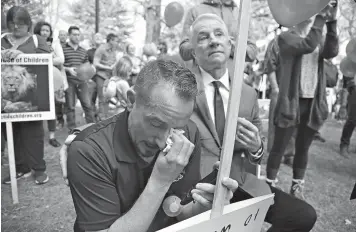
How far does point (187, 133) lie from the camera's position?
1.46 m

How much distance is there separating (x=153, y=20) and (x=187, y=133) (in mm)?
7336

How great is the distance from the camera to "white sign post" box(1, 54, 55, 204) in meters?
2.82

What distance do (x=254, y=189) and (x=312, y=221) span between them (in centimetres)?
42

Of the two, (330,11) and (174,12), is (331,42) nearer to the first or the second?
(330,11)

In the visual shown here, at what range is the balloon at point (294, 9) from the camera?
3.61 feet

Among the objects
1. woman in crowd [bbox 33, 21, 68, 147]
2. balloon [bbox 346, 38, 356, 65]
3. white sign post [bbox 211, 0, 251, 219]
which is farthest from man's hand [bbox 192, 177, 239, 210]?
woman in crowd [bbox 33, 21, 68, 147]

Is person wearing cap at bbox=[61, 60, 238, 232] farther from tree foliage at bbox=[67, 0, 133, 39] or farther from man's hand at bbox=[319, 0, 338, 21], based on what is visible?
tree foliage at bbox=[67, 0, 133, 39]

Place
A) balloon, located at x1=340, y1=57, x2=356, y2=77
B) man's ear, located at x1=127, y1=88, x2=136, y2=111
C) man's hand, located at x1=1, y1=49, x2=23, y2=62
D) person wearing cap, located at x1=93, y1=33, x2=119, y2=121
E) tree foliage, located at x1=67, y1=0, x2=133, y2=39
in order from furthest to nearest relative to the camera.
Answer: person wearing cap, located at x1=93, y1=33, x2=119, y2=121 → tree foliage, located at x1=67, y1=0, x2=133, y2=39 → man's hand, located at x1=1, y1=49, x2=23, y2=62 → balloon, located at x1=340, y1=57, x2=356, y2=77 → man's ear, located at x1=127, y1=88, x2=136, y2=111

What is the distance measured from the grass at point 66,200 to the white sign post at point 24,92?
224 mm

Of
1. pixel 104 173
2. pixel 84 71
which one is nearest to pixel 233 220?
pixel 104 173

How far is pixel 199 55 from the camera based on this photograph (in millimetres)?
1909

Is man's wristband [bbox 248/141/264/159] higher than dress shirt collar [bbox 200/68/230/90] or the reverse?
the reverse

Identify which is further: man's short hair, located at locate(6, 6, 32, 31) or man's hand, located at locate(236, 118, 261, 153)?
man's short hair, located at locate(6, 6, 32, 31)

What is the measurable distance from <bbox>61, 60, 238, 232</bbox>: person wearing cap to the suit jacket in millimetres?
473
